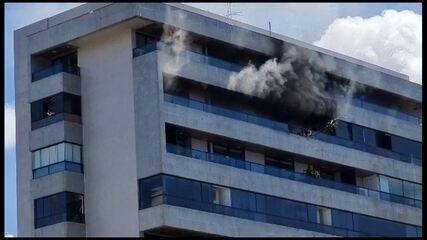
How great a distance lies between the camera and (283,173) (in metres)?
66.4

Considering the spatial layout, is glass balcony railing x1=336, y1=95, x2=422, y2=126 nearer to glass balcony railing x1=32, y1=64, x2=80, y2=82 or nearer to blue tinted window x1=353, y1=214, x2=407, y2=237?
blue tinted window x1=353, y1=214, x2=407, y2=237

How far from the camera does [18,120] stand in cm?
6700

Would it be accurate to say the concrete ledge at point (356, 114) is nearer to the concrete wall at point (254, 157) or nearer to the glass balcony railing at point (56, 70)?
the concrete wall at point (254, 157)

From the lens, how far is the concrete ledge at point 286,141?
203ft

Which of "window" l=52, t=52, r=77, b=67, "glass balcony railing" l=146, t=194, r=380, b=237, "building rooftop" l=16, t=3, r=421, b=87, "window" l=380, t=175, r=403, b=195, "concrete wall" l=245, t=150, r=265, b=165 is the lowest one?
"glass balcony railing" l=146, t=194, r=380, b=237

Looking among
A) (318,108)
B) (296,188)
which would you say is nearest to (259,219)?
(296,188)

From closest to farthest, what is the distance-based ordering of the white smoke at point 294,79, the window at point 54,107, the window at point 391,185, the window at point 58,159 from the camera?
the window at point 58,159 → the window at point 54,107 → the white smoke at point 294,79 → the window at point 391,185

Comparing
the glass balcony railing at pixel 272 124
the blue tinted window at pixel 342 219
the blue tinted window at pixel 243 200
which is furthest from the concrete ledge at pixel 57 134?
the blue tinted window at pixel 342 219

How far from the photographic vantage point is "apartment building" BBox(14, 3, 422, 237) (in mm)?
61188

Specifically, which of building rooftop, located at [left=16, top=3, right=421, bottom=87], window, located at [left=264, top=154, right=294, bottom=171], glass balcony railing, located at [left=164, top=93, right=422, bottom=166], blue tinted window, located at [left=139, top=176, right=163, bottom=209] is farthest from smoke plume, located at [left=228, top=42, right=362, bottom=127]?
blue tinted window, located at [left=139, top=176, right=163, bottom=209]

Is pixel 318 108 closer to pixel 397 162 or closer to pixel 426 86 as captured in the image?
pixel 397 162

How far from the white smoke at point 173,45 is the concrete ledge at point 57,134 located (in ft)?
18.7

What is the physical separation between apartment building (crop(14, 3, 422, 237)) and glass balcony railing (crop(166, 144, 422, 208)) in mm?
86

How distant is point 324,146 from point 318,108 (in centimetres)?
232
